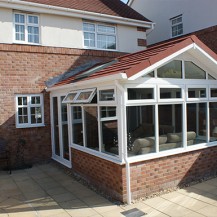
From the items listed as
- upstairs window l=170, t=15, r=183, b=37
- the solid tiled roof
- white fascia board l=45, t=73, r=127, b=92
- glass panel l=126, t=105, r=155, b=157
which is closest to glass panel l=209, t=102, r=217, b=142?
glass panel l=126, t=105, r=155, b=157

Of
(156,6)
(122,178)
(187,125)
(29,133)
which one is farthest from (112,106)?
(156,6)

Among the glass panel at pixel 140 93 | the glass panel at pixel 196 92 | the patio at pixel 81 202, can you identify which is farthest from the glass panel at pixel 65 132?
the glass panel at pixel 196 92

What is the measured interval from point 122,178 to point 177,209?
1297mm

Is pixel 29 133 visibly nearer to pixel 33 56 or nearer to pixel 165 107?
pixel 33 56

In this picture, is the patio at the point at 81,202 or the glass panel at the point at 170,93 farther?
the glass panel at the point at 170,93

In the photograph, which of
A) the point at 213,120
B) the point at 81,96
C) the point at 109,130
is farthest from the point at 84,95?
the point at 213,120

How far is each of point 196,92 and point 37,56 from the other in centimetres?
592

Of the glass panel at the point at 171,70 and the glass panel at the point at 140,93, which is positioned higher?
the glass panel at the point at 171,70

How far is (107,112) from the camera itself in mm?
6340

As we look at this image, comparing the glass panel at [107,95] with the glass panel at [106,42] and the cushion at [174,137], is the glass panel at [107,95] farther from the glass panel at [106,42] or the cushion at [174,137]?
the glass panel at [106,42]

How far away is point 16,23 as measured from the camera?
31.2 feet

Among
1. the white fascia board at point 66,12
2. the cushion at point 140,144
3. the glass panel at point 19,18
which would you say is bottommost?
the cushion at point 140,144

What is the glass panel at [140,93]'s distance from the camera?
5910 mm

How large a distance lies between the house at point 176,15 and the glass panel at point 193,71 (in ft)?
19.6
